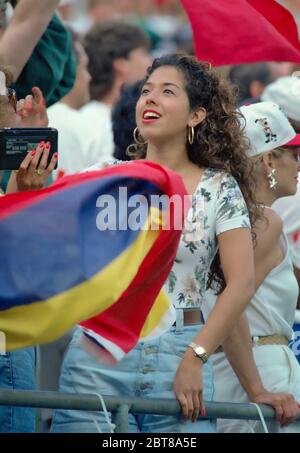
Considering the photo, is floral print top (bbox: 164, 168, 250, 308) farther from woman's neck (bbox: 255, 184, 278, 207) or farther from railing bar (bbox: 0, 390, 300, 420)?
woman's neck (bbox: 255, 184, 278, 207)

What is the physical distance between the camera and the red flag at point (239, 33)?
6.45 m

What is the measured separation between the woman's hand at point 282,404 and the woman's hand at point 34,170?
1224 mm

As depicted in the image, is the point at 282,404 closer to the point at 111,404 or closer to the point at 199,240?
the point at 199,240

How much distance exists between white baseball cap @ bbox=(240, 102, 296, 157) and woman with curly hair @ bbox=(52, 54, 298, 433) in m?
0.29

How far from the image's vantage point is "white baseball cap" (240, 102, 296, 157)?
19.5 feet

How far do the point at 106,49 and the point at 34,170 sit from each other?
15.2ft

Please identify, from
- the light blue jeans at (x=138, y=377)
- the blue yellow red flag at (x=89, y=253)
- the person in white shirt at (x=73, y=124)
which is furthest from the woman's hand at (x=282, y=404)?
the person in white shirt at (x=73, y=124)

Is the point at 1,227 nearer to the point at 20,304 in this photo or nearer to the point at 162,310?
the point at 20,304

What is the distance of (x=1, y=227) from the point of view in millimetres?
4383

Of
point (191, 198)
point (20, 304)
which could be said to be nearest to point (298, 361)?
point (191, 198)

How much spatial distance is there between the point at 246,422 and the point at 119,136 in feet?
5.94

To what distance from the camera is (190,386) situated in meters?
4.96

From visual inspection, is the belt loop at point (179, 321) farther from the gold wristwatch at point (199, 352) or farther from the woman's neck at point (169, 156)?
the woman's neck at point (169, 156)

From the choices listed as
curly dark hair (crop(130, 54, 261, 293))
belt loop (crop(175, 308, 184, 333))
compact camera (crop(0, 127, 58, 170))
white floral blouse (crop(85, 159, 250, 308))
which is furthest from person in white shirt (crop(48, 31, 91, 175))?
compact camera (crop(0, 127, 58, 170))
